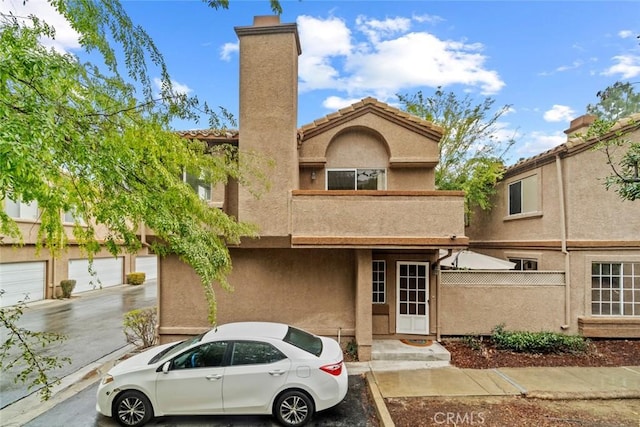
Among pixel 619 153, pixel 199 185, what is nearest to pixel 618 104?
pixel 619 153

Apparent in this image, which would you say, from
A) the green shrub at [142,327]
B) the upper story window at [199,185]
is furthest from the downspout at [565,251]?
the green shrub at [142,327]

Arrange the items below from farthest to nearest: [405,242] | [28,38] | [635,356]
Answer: [635,356], [405,242], [28,38]

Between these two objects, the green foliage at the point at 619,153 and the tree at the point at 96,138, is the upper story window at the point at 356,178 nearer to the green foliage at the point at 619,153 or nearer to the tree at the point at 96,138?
the green foliage at the point at 619,153

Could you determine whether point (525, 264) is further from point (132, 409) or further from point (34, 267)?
point (34, 267)

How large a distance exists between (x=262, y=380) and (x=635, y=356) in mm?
10813

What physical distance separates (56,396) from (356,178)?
32.2 ft

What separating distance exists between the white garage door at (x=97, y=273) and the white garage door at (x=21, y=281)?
7.21 ft

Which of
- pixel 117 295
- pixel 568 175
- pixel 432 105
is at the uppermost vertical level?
pixel 432 105

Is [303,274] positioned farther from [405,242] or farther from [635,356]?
[635,356]

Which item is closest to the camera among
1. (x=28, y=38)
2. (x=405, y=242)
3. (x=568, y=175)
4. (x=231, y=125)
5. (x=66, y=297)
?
(x=28, y=38)

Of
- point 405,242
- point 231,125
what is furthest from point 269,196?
point 405,242

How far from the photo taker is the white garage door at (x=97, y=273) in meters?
22.4

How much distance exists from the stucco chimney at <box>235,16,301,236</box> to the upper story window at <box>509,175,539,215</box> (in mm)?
9637

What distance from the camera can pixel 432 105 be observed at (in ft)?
62.5
